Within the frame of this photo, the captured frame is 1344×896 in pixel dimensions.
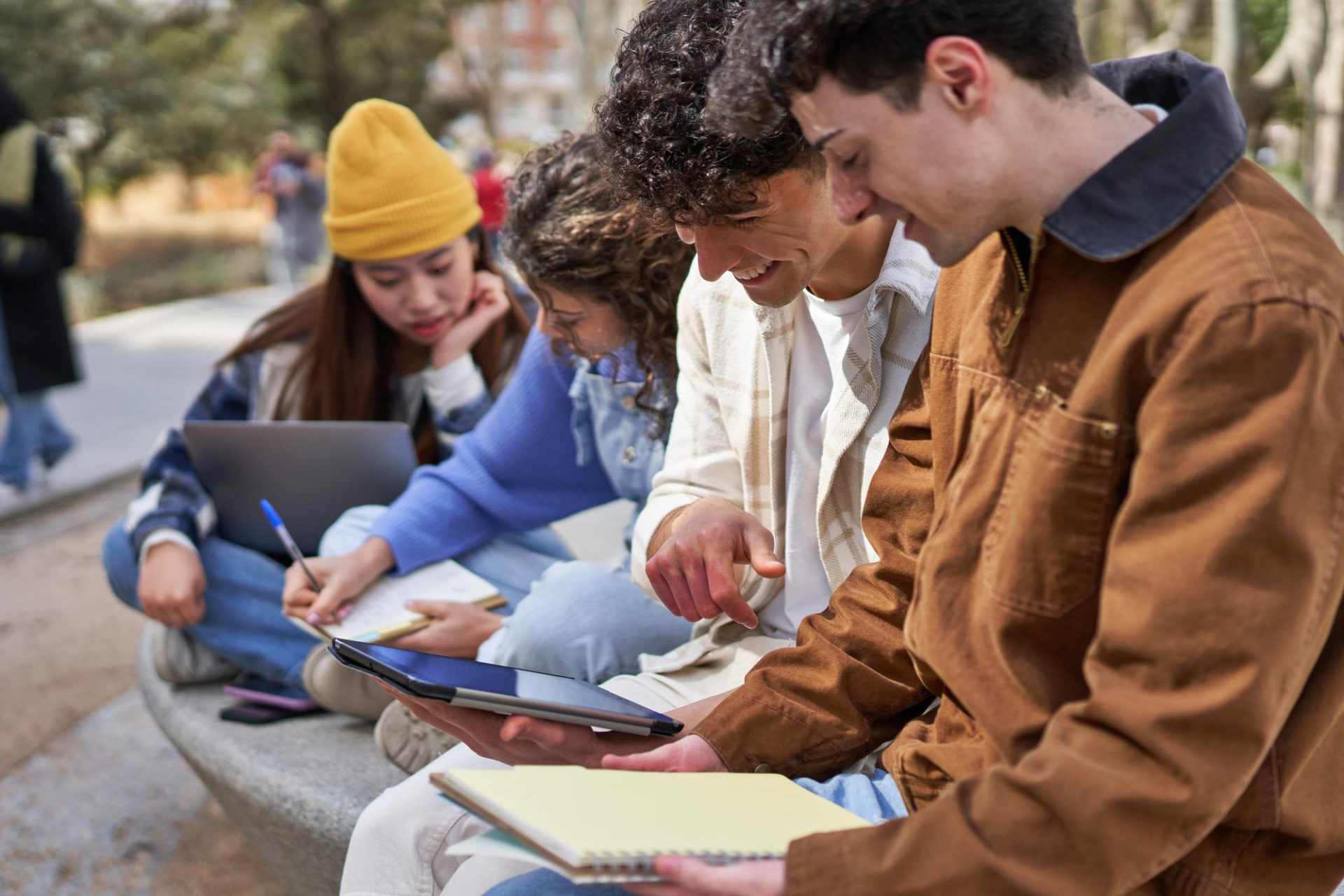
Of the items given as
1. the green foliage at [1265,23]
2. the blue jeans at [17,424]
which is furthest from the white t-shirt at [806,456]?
the green foliage at [1265,23]

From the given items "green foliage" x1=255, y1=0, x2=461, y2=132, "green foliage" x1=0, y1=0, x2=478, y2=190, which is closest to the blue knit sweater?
"green foliage" x1=0, y1=0, x2=478, y2=190

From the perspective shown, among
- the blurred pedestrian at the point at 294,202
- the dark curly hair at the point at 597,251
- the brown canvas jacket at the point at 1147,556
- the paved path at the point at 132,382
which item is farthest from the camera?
the blurred pedestrian at the point at 294,202

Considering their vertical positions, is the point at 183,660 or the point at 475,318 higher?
the point at 475,318

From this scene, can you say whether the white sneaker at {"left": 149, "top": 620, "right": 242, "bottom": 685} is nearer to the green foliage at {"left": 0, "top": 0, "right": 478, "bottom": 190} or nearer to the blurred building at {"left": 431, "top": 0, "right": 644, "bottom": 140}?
the blurred building at {"left": 431, "top": 0, "right": 644, "bottom": 140}

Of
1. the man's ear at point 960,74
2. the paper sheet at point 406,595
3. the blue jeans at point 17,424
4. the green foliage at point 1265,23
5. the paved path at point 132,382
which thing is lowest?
the paved path at point 132,382

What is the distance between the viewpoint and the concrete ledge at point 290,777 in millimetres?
2381

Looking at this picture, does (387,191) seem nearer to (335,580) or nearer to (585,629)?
(335,580)

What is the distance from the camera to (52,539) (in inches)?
225

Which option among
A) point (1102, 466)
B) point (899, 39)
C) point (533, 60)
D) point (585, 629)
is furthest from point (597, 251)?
point (533, 60)

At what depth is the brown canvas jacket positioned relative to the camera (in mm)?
1115

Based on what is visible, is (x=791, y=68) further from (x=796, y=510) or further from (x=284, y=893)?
(x=284, y=893)

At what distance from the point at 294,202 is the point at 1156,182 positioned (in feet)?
43.8

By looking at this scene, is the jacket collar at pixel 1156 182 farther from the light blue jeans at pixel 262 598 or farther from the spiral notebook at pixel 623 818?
the light blue jeans at pixel 262 598

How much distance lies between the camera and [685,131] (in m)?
1.75
